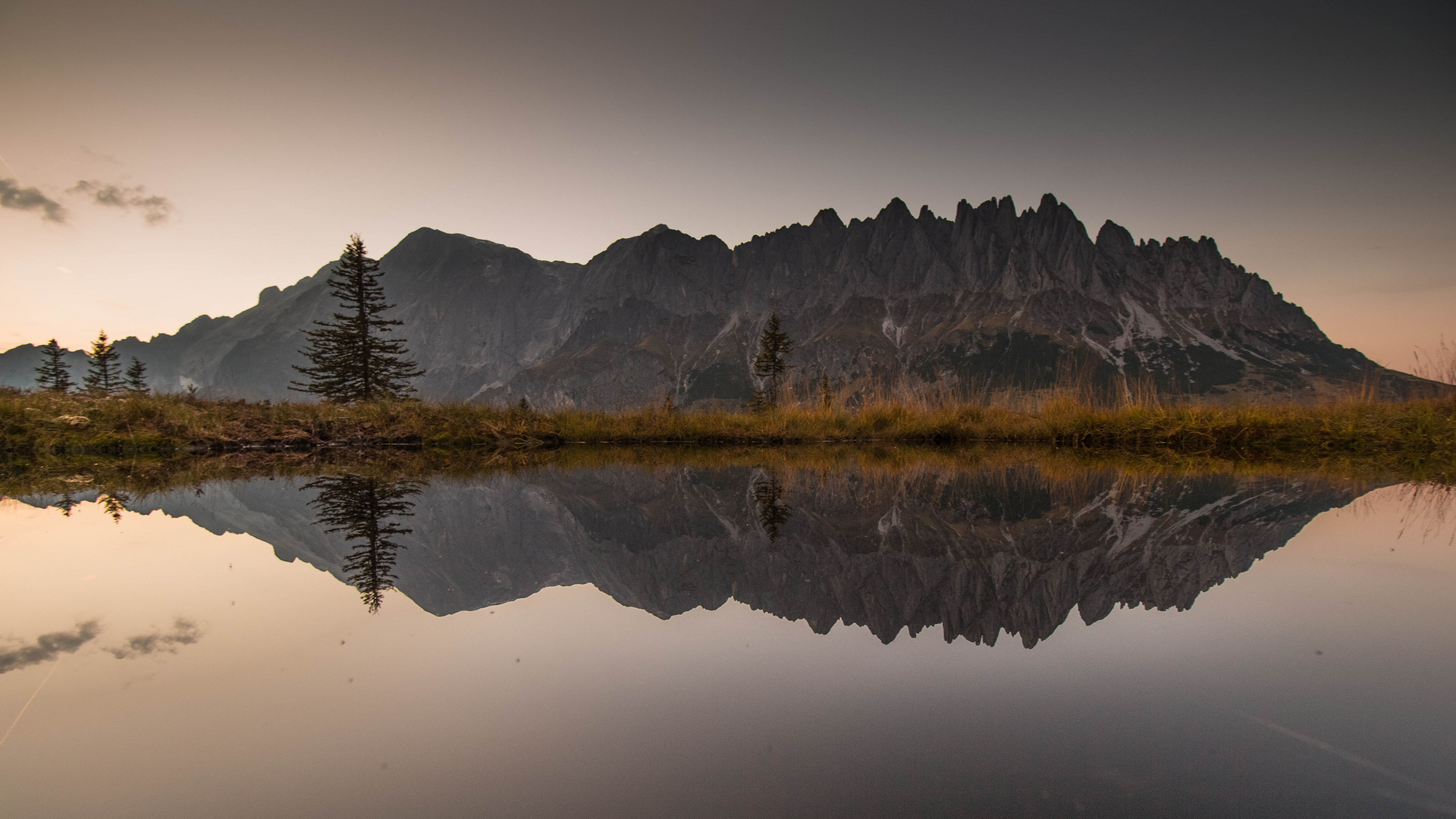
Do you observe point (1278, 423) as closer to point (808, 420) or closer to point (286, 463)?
point (808, 420)

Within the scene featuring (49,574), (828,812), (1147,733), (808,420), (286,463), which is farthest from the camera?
(808,420)

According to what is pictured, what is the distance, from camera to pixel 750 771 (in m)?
1.76

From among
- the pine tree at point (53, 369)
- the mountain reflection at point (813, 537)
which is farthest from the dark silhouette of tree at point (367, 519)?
the pine tree at point (53, 369)

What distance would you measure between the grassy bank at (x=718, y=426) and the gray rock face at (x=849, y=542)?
696 cm

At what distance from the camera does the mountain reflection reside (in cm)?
342

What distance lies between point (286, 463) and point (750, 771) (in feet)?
40.6

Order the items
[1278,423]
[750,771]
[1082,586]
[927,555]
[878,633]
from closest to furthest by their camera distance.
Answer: [750,771], [878,633], [1082,586], [927,555], [1278,423]

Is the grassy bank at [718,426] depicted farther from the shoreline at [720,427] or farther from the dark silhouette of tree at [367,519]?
the dark silhouette of tree at [367,519]

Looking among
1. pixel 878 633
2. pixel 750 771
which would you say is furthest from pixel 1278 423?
pixel 750 771

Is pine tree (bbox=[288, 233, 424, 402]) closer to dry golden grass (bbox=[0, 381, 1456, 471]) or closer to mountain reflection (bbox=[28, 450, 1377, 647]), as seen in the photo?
dry golden grass (bbox=[0, 381, 1456, 471])

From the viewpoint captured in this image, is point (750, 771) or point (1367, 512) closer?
point (750, 771)

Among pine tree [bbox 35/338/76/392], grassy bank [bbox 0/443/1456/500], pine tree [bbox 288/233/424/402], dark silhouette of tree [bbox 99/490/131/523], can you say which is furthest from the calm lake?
pine tree [bbox 35/338/76/392]

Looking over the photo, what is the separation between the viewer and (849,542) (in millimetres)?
4750

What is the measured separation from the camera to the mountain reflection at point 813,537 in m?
3.42
